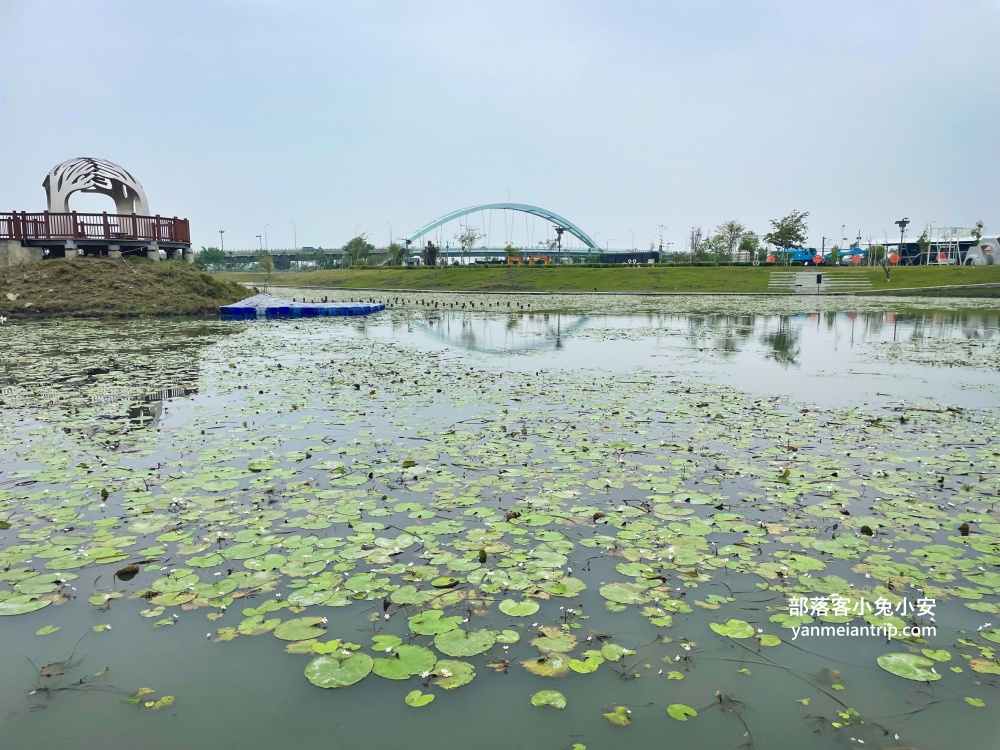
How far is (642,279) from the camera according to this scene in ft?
173

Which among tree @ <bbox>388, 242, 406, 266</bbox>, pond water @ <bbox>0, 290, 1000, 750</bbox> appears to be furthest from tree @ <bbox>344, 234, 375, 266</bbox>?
pond water @ <bbox>0, 290, 1000, 750</bbox>

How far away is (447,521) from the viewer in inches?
195

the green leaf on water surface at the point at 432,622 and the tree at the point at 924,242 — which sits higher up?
the tree at the point at 924,242

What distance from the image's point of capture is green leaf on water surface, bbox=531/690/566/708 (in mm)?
2973

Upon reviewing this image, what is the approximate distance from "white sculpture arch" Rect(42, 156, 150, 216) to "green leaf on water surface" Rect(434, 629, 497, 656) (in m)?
32.0

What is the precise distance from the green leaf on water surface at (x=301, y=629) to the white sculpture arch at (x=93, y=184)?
103ft

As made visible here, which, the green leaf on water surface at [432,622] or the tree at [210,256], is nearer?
the green leaf on water surface at [432,622]

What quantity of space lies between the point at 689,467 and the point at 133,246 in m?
29.2

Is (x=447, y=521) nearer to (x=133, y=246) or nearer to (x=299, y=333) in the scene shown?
(x=299, y=333)

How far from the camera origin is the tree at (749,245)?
255ft

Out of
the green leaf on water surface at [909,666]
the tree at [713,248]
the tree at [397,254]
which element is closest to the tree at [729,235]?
the tree at [713,248]

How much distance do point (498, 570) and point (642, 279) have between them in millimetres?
50701

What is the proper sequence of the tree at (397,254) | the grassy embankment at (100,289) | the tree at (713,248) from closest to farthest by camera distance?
the grassy embankment at (100,289), the tree at (713,248), the tree at (397,254)

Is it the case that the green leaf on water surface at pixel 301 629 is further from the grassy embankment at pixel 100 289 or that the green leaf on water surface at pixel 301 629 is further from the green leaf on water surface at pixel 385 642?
the grassy embankment at pixel 100 289
